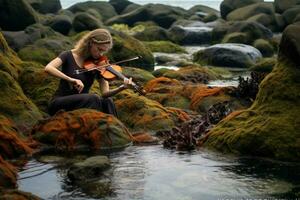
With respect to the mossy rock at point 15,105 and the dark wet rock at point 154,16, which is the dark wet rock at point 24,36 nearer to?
the mossy rock at point 15,105

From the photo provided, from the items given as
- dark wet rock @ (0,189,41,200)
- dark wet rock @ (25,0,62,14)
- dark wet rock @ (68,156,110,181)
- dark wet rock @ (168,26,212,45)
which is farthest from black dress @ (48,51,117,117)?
dark wet rock @ (25,0,62,14)

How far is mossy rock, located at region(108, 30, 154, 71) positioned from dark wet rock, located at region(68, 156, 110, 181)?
16.2 meters

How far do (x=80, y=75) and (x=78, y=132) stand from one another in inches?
37.9

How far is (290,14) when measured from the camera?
45.5 metres

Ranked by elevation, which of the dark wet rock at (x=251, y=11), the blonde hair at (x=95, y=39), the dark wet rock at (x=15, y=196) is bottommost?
the dark wet rock at (x=15, y=196)

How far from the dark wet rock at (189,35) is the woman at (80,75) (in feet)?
96.4

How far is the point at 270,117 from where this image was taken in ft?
30.5

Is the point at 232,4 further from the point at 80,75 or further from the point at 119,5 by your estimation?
the point at 80,75

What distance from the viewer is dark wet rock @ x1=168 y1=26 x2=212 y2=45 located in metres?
39.5

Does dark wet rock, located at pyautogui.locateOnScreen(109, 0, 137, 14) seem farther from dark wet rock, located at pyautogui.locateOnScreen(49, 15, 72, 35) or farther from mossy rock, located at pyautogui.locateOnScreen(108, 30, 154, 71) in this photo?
mossy rock, located at pyautogui.locateOnScreen(108, 30, 154, 71)

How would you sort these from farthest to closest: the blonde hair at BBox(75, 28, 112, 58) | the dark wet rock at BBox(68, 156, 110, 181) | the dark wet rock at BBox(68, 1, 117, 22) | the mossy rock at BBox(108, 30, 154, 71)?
1. the dark wet rock at BBox(68, 1, 117, 22)
2. the mossy rock at BBox(108, 30, 154, 71)
3. the blonde hair at BBox(75, 28, 112, 58)
4. the dark wet rock at BBox(68, 156, 110, 181)

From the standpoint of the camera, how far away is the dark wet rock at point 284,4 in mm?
48906

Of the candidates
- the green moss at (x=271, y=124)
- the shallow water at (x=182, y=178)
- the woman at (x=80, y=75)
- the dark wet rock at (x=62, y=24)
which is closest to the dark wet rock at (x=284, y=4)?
the dark wet rock at (x=62, y=24)

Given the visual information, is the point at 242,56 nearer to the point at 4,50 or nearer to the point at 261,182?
the point at 4,50
